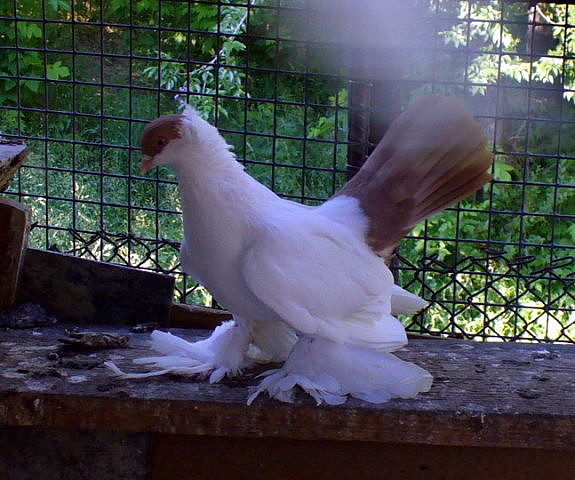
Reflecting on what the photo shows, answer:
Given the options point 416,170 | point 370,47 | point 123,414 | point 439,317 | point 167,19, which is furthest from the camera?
point 167,19

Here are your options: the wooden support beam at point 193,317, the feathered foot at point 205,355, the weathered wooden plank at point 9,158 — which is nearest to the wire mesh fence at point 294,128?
the wooden support beam at point 193,317

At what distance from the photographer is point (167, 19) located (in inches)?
199

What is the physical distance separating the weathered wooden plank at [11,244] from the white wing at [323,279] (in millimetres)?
751

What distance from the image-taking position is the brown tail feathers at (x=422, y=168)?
2.20 meters

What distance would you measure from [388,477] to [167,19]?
3.48 meters

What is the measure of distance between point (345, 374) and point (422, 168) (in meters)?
0.51

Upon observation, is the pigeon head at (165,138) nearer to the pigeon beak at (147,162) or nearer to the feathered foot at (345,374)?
the pigeon beak at (147,162)

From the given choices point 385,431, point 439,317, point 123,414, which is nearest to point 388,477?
point 385,431

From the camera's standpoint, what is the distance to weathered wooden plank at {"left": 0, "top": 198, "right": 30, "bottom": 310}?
246 cm

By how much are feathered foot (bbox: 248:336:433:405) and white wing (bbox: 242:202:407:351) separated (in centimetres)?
4

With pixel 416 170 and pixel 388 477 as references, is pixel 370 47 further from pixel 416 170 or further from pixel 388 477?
pixel 388 477

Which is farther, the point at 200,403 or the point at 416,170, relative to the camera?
the point at 416,170

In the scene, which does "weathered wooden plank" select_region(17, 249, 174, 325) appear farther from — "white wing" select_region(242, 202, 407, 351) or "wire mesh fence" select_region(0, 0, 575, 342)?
"white wing" select_region(242, 202, 407, 351)

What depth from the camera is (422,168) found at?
7.27 ft
